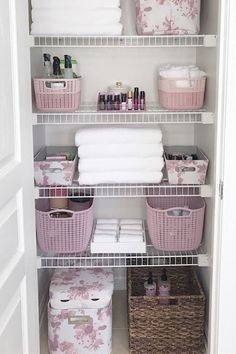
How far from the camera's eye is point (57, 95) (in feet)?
6.99

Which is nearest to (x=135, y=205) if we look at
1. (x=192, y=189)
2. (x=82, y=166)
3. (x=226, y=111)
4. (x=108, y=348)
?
(x=192, y=189)

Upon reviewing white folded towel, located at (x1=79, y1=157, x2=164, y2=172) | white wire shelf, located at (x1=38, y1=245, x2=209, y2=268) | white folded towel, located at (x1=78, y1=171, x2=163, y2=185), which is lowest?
white wire shelf, located at (x1=38, y1=245, x2=209, y2=268)

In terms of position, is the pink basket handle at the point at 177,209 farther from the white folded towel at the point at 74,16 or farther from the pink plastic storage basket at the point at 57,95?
the white folded towel at the point at 74,16

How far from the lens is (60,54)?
250cm

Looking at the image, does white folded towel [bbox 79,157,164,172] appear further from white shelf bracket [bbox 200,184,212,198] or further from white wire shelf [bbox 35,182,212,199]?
white shelf bracket [bbox 200,184,212,198]

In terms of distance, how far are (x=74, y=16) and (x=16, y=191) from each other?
35.5 inches

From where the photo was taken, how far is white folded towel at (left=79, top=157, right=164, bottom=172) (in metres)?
2.19

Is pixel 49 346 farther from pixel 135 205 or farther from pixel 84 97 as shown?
pixel 84 97

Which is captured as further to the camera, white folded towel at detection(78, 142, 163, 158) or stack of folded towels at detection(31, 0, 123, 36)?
white folded towel at detection(78, 142, 163, 158)

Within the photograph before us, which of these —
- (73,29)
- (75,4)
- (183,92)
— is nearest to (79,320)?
(183,92)

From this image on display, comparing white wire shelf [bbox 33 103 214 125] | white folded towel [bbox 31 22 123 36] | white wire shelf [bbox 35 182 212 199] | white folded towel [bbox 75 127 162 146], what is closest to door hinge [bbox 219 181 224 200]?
white wire shelf [bbox 35 182 212 199]

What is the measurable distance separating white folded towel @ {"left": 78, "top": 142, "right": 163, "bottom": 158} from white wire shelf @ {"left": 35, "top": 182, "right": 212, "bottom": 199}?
5.7 inches

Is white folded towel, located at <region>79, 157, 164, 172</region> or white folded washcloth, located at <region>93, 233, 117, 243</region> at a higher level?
white folded towel, located at <region>79, 157, 164, 172</region>

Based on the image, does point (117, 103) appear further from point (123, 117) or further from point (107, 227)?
point (107, 227)
